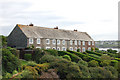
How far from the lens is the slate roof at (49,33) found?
4347 centimetres

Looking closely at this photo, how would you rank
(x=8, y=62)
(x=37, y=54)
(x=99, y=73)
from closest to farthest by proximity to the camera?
(x=8, y=62) < (x=99, y=73) < (x=37, y=54)

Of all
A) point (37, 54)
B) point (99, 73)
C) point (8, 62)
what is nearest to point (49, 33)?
point (37, 54)

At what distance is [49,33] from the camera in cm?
4819

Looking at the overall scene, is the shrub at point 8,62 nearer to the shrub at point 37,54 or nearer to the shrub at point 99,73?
the shrub at point 37,54

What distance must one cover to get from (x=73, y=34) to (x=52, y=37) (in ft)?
38.3

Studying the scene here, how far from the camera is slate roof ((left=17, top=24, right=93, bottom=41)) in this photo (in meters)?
43.5

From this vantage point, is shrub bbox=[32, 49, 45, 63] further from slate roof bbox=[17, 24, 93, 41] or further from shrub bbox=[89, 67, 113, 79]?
slate roof bbox=[17, 24, 93, 41]

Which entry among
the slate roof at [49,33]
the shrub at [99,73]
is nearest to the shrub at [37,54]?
the shrub at [99,73]

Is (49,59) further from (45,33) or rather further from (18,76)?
(45,33)

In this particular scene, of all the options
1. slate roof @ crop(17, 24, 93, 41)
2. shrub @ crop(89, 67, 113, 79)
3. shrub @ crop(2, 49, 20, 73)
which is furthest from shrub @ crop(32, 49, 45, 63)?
slate roof @ crop(17, 24, 93, 41)

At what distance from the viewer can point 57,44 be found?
158 feet

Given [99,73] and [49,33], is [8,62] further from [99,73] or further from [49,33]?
[49,33]

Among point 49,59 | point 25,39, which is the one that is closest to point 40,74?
point 49,59

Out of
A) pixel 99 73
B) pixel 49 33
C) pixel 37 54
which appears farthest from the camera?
pixel 49 33
